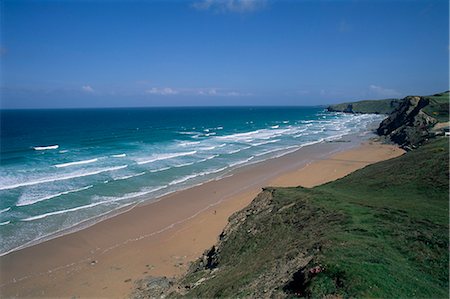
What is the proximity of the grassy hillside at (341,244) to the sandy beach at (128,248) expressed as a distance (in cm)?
350

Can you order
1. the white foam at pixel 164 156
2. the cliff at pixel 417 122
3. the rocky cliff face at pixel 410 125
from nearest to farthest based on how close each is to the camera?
the white foam at pixel 164 156 < the cliff at pixel 417 122 < the rocky cliff face at pixel 410 125

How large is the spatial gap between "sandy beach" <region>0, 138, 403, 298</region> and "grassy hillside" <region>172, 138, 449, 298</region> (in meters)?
3.50

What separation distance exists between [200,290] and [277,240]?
442 cm

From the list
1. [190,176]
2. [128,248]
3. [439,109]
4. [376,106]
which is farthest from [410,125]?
[376,106]

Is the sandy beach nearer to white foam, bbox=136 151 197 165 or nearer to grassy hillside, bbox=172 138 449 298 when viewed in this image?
grassy hillside, bbox=172 138 449 298

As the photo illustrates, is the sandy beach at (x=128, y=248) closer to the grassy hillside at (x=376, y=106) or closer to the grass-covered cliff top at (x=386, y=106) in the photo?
the grass-covered cliff top at (x=386, y=106)

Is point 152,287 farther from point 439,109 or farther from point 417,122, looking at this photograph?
point 439,109

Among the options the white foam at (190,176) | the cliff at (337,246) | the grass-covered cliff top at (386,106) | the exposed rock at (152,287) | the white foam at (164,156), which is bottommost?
the exposed rock at (152,287)

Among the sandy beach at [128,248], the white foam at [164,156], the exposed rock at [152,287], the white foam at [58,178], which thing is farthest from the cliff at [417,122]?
the white foam at [58,178]

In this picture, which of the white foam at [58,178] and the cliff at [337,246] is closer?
the cliff at [337,246]

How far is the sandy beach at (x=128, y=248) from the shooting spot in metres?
17.1

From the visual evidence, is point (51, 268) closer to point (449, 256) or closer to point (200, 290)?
point (200, 290)

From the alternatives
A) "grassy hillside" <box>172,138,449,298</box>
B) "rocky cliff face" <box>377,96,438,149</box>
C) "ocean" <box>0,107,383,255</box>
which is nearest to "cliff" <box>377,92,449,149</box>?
"rocky cliff face" <box>377,96,438,149</box>

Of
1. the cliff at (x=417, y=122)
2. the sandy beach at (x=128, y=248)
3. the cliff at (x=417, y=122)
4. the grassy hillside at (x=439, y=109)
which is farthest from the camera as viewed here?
the grassy hillside at (x=439, y=109)
